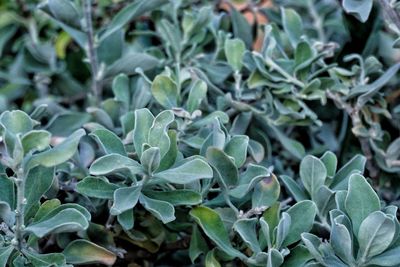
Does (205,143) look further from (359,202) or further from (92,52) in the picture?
(92,52)

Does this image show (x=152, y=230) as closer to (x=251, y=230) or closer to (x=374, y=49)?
(x=251, y=230)

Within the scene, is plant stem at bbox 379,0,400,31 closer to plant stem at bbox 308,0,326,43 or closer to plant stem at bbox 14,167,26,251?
plant stem at bbox 308,0,326,43

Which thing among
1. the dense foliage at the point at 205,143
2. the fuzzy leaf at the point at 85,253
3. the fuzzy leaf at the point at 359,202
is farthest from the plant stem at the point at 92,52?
the fuzzy leaf at the point at 359,202

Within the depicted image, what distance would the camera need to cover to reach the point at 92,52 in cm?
116

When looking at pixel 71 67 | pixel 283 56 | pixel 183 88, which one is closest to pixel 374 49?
pixel 283 56

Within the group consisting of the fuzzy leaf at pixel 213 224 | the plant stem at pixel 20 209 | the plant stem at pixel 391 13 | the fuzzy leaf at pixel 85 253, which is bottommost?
the fuzzy leaf at pixel 85 253

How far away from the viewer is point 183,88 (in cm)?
111

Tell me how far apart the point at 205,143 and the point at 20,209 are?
0.85 ft

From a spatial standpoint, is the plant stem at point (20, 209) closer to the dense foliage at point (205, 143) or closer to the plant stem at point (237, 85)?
the dense foliage at point (205, 143)

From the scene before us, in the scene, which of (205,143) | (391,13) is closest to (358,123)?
(391,13)

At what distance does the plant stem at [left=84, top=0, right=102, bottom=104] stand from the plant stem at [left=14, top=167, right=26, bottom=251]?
0.43 m

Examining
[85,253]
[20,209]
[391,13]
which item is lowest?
[85,253]

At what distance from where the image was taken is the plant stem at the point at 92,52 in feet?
3.72

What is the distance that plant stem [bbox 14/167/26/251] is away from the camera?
754mm
